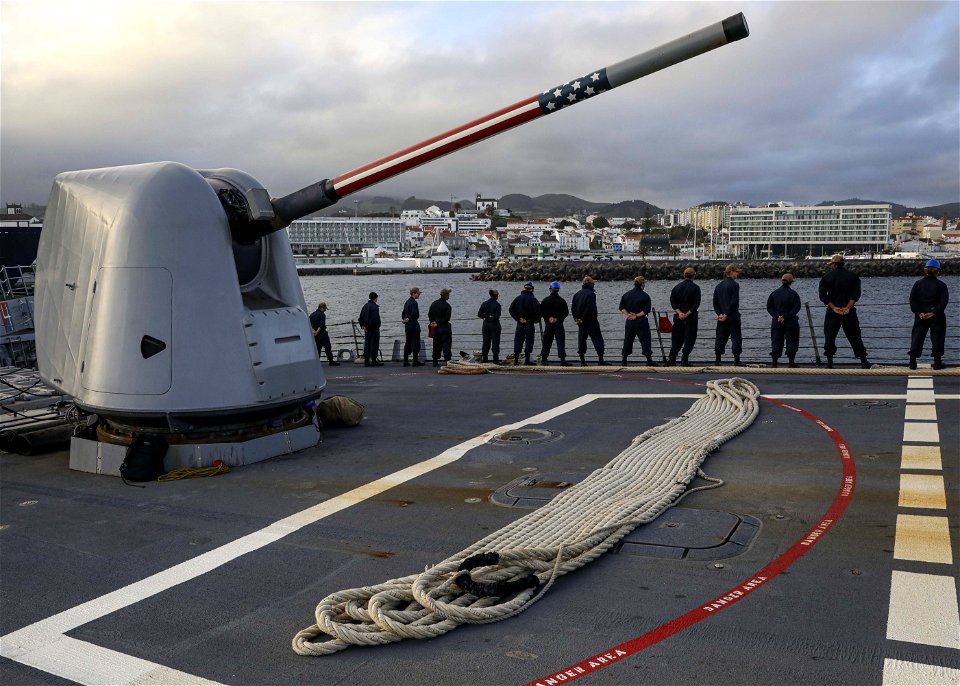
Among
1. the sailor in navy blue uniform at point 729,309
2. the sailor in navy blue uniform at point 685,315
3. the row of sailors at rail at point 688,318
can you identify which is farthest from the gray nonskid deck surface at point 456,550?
the sailor in navy blue uniform at point 685,315

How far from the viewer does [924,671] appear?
9.13 feet

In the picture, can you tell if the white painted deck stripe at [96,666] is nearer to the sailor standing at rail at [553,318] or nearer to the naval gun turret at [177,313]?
the naval gun turret at [177,313]

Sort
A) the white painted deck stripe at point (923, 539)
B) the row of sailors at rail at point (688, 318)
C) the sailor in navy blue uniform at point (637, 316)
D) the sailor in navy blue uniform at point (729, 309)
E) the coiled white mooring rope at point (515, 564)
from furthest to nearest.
Answer: 1. the sailor in navy blue uniform at point (637, 316)
2. the sailor in navy blue uniform at point (729, 309)
3. the row of sailors at rail at point (688, 318)
4. the white painted deck stripe at point (923, 539)
5. the coiled white mooring rope at point (515, 564)

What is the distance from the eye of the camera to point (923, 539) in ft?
13.3

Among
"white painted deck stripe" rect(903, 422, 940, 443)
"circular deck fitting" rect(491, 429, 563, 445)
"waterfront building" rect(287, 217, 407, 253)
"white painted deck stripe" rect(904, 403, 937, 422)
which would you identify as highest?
"waterfront building" rect(287, 217, 407, 253)

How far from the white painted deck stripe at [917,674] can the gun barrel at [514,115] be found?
332 centimetres

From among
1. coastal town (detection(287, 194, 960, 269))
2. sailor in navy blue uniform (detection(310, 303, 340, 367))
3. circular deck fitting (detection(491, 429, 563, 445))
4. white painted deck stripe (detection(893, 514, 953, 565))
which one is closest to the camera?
white painted deck stripe (detection(893, 514, 953, 565))

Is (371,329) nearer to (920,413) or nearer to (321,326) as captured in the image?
(321,326)

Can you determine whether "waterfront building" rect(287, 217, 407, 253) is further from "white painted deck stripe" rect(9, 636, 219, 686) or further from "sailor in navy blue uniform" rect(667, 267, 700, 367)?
"white painted deck stripe" rect(9, 636, 219, 686)

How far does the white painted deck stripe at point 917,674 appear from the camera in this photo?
2.71 m

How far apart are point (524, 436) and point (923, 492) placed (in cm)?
325

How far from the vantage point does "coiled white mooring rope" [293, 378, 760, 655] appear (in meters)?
3.26

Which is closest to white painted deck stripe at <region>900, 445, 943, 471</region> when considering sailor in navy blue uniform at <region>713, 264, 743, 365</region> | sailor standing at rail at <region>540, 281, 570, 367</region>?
sailor in navy blue uniform at <region>713, 264, 743, 365</region>

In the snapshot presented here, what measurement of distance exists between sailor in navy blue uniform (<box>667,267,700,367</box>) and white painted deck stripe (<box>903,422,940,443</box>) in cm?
582
